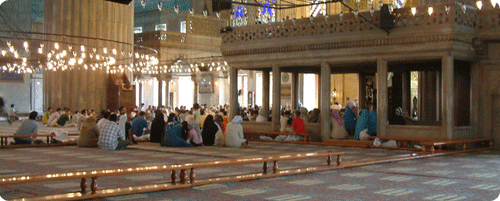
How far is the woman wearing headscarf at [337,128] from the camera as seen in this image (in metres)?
12.7

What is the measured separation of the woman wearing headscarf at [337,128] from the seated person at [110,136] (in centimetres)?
461

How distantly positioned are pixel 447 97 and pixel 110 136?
20.8 ft

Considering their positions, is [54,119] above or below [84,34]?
below

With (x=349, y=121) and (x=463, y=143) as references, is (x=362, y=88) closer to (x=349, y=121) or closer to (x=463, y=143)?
(x=349, y=121)

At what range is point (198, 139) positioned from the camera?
11734 mm

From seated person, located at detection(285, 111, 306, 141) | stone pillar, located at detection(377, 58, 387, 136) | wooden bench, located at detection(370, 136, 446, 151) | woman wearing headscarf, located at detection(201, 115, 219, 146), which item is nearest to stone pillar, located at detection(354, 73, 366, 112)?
seated person, located at detection(285, 111, 306, 141)

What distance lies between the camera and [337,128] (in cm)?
1275

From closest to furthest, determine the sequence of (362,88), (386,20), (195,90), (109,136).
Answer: (109,136)
(386,20)
(362,88)
(195,90)

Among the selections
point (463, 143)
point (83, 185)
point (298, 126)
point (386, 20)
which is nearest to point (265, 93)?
point (298, 126)

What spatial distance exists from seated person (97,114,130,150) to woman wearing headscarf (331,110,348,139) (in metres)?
4.61

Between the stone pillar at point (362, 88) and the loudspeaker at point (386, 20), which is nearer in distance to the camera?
the loudspeaker at point (386, 20)

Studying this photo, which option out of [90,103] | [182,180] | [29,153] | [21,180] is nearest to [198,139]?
[29,153]

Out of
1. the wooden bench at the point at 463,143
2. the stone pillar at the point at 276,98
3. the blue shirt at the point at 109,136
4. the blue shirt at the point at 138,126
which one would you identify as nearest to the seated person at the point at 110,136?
the blue shirt at the point at 109,136

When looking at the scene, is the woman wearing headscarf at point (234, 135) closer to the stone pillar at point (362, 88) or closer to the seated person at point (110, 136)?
the seated person at point (110, 136)
